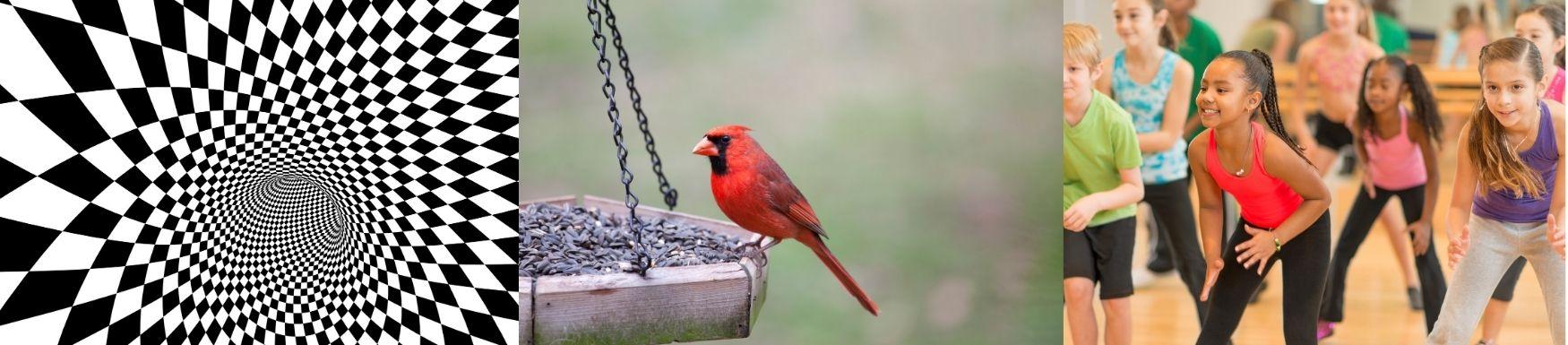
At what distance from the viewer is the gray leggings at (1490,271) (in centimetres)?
266

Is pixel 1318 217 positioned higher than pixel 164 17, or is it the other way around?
pixel 164 17

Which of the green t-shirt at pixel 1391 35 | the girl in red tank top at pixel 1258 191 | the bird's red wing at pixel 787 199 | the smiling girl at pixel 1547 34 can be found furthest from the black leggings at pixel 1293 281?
the bird's red wing at pixel 787 199

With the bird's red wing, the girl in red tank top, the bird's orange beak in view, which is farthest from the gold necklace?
the bird's orange beak

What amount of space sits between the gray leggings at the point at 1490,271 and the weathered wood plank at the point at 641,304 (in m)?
1.73

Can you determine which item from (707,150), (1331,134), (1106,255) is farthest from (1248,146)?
(707,150)

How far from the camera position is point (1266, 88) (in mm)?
2807

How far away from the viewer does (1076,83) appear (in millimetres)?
3100

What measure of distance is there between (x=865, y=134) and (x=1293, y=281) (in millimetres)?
1172

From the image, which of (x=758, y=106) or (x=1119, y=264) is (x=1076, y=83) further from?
(x=758, y=106)

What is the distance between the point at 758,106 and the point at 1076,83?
0.87 m

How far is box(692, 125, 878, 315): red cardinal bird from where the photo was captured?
9.84 feet

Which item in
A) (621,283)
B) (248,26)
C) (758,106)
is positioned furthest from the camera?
(758,106)

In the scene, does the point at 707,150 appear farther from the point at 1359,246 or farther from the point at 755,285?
the point at 1359,246

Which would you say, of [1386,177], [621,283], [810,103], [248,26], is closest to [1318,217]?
[1386,177]
